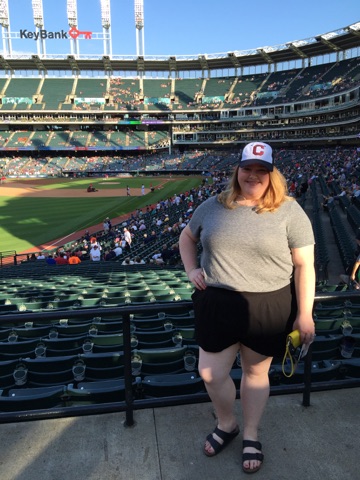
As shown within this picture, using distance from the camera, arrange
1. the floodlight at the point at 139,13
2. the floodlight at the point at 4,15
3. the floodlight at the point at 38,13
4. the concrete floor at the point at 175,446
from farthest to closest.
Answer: the floodlight at the point at 139,13 < the floodlight at the point at 38,13 < the floodlight at the point at 4,15 < the concrete floor at the point at 175,446

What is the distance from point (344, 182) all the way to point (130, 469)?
27.9 metres

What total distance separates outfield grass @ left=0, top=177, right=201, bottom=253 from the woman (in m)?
22.0

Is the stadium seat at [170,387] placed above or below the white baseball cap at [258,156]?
below

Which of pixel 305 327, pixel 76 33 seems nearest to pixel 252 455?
pixel 305 327

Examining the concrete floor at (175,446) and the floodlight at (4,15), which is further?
the floodlight at (4,15)

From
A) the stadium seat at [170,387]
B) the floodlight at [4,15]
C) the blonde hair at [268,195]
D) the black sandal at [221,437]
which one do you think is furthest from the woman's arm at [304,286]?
the floodlight at [4,15]

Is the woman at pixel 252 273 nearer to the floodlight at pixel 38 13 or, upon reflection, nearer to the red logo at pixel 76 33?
the red logo at pixel 76 33

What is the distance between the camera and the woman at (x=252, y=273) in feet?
8.22

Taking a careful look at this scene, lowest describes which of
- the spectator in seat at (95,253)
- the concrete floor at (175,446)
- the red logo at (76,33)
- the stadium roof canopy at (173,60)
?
the spectator in seat at (95,253)

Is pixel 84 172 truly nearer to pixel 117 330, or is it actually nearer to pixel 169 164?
pixel 169 164

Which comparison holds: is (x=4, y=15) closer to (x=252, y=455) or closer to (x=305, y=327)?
(x=305, y=327)

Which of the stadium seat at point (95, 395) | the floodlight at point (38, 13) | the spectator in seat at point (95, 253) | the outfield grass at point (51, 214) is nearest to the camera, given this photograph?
the stadium seat at point (95, 395)

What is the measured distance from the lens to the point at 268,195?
8.48 ft

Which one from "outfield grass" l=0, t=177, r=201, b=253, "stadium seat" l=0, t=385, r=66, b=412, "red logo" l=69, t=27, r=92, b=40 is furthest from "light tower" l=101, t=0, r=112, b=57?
"stadium seat" l=0, t=385, r=66, b=412
